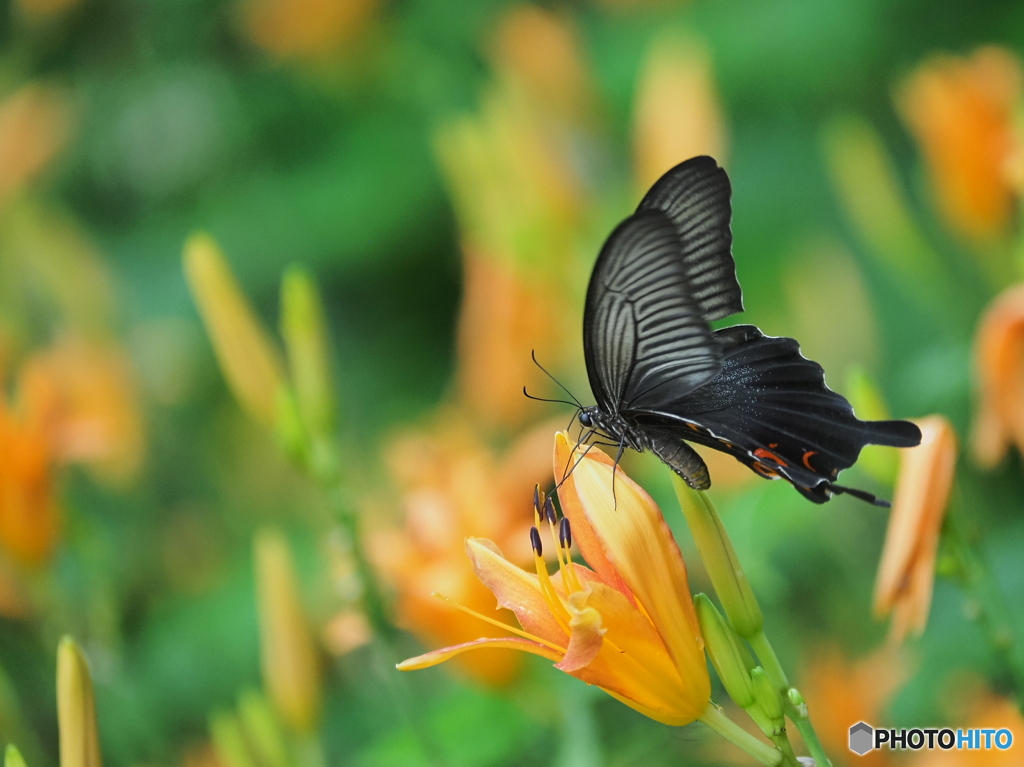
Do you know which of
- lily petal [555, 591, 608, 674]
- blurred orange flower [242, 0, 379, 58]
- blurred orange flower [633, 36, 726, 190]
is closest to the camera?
lily petal [555, 591, 608, 674]

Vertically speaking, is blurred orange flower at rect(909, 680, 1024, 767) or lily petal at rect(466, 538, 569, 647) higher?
lily petal at rect(466, 538, 569, 647)

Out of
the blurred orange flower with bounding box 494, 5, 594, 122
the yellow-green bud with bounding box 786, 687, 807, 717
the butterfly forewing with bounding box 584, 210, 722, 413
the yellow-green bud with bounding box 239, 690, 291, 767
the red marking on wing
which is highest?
the blurred orange flower with bounding box 494, 5, 594, 122

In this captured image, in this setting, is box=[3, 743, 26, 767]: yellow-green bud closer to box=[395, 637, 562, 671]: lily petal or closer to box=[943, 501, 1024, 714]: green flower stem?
box=[395, 637, 562, 671]: lily petal

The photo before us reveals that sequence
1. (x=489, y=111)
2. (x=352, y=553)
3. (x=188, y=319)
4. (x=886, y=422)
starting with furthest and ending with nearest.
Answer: (x=188, y=319), (x=489, y=111), (x=352, y=553), (x=886, y=422)

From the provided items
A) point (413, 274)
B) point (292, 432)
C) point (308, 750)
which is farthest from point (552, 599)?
point (413, 274)

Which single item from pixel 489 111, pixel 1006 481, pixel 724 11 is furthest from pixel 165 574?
pixel 724 11

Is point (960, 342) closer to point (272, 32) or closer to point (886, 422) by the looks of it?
point (886, 422)

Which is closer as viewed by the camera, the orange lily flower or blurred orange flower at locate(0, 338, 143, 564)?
the orange lily flower

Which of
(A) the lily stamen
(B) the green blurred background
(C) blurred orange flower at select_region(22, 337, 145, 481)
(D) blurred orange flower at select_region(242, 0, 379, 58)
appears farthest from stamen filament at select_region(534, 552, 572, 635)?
(D) blurred orange flower at select_region(242, 0, 379, 58)
